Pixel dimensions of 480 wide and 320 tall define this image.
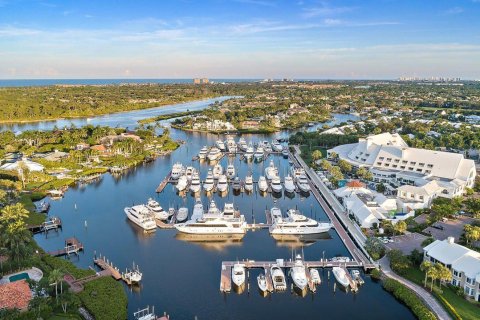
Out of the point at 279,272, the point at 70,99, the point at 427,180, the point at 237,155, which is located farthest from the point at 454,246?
the point at 70,99

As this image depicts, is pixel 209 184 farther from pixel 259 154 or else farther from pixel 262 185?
pixel 259 154

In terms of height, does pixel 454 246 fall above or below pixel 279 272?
above

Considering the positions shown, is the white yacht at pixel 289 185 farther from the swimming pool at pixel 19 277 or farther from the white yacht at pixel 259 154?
the swimming pool at pixel 19 277

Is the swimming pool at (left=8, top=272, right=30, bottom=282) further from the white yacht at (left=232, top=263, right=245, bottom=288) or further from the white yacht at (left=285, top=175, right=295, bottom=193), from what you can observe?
the white yacht at (left=285, top=175, right=295, bottom=193)

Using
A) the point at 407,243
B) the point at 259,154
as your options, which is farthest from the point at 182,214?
the point at 259,154

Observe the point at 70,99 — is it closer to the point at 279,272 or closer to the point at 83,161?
the point at 83,161

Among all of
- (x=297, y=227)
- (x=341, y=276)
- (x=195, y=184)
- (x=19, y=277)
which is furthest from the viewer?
(x=195, y=184)
